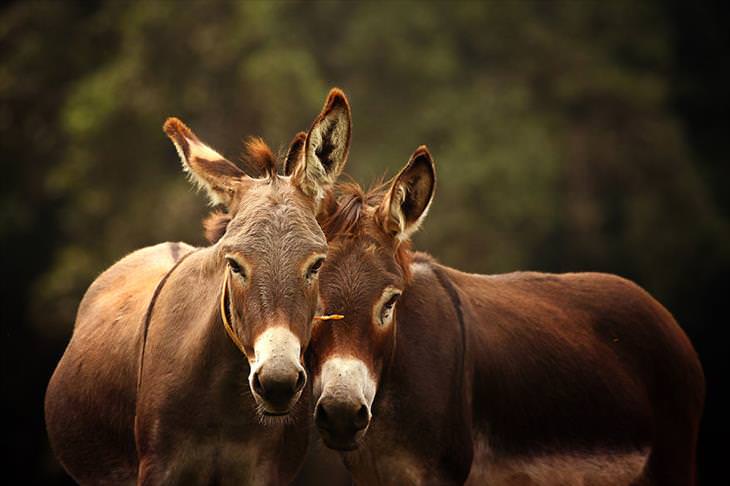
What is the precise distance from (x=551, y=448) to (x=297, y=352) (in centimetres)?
233

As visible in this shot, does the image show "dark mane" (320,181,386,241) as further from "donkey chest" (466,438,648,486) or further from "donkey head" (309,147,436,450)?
"donkey chest" (466,438,648,486)

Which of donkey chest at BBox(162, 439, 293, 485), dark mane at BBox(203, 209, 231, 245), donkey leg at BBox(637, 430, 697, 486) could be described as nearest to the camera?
donkey chest at BBox(162, 439, 293, 485)

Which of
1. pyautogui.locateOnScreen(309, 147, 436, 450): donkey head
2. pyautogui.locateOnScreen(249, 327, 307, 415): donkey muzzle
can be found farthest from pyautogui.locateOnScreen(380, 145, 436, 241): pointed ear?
pyautogui.locateOnScreen(249, 327, 307, 415): donkey muzzle

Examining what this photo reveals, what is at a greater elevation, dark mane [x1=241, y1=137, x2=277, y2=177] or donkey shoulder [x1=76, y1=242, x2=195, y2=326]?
dark mane [x1=241, y1=137, x2=277, y2=177]

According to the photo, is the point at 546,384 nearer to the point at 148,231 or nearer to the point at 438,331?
the point at 438,331

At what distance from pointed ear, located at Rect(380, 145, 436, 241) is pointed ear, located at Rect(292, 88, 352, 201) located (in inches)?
15.5

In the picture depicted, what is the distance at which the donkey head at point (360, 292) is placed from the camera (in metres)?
5.39

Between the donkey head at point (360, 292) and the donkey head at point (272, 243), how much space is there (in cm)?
32

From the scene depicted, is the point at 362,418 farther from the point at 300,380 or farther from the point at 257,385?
the point at 257,385

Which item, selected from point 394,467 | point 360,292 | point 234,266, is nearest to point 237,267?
point 234,266

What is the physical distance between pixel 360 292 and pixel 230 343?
0.72 m

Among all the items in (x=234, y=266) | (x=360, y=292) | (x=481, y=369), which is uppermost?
(x=234, y=266)

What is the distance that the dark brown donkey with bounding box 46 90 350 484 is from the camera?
512cm

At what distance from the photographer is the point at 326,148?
19.0ft
